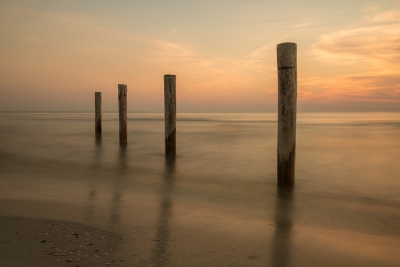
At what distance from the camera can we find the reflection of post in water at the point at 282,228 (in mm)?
2649

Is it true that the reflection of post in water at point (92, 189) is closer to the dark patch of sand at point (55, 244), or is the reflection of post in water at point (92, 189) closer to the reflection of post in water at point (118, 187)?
the reflection of post in water at point (118, 187)

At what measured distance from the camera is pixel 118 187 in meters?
5.38

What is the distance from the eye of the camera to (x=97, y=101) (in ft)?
47.3

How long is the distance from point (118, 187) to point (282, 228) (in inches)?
116

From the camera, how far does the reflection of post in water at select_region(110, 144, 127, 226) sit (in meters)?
3.59

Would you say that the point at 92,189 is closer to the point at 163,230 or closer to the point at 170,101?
the point at 163,230

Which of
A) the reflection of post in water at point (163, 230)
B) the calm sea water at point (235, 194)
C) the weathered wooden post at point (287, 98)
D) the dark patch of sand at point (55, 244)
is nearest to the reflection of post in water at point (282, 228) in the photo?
the calm sea water at point (235, 194)

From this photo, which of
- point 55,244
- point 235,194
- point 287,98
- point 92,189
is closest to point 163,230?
point 55,244

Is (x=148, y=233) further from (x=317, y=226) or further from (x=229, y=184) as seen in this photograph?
(x=229, y=184)

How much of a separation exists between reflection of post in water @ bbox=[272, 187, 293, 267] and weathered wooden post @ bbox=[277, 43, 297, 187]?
0.59m

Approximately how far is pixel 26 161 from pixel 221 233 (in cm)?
702

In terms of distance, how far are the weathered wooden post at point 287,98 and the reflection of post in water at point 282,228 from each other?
1.94 feet

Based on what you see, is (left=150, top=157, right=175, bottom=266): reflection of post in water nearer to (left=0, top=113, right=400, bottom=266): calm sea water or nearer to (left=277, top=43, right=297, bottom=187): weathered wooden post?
(left=0, top=113, right=400, bottom=266): calm sea water

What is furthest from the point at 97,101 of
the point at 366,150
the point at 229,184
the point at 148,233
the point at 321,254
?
the point at 321,254
